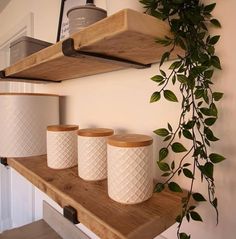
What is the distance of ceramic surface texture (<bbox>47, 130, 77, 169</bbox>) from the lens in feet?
2.44

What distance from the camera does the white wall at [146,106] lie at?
50 centimetres

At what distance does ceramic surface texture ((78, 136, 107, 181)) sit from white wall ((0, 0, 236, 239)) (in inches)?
5.4

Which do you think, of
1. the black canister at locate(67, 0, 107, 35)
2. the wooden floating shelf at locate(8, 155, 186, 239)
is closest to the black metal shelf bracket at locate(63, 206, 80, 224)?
the wooden floating shelf at locate(8, 155, 186, 239)

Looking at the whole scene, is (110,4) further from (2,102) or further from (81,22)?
(2,102)

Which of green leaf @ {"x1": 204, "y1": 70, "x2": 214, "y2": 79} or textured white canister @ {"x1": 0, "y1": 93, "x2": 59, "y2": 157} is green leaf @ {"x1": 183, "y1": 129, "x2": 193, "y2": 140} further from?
textured white canister @ {"x1": 0, "y1": 93, "x2": 59, "y2": 157}

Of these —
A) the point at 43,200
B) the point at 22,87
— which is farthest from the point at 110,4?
the point at 22,87

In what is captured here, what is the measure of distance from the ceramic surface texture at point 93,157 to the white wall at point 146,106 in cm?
14

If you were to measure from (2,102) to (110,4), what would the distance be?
57cm

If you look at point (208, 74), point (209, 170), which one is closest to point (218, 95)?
point (208, 74)

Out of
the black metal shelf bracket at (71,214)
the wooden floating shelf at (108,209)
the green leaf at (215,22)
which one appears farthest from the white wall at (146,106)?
the black metal shelf bracket at (71,214)

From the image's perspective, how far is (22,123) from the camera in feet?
2.82

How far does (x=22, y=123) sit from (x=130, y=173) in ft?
1.81

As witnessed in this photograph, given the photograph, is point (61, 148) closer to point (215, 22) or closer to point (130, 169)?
point (130, 169)

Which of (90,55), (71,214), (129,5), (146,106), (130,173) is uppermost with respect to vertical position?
(129,5)
